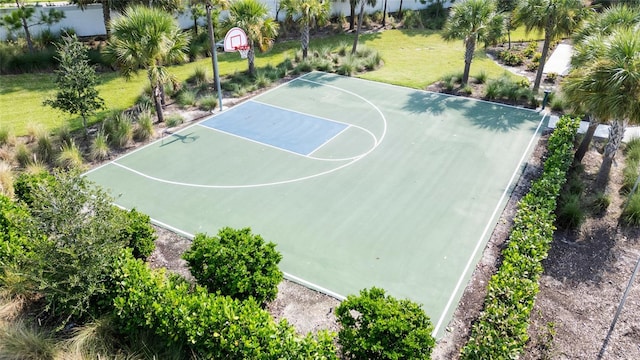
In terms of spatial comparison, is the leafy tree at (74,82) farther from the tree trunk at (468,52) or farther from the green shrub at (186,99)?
the tree trunk at (468,52)

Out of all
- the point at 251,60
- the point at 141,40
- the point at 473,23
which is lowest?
the point at 251,60

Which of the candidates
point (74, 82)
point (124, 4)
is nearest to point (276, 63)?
point (124, 4)

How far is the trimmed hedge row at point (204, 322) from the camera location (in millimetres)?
6504

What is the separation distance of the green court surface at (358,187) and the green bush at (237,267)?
124cm

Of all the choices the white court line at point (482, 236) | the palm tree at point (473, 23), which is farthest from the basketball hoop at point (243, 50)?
the white court line at point (482, 236)

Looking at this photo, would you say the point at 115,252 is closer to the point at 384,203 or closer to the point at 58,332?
the point at 58,332

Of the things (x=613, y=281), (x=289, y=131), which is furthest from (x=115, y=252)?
(x=613, y=281)

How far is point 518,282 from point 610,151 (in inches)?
246

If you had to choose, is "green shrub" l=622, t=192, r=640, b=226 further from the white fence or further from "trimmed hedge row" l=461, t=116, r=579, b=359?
the white fence

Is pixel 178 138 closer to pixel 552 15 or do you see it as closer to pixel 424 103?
pixel 424 103

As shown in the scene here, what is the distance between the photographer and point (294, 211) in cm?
1129

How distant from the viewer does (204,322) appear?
681 cm

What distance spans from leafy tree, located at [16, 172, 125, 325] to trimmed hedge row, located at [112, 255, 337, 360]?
394 millimetres

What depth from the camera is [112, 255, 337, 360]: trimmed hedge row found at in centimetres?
650
